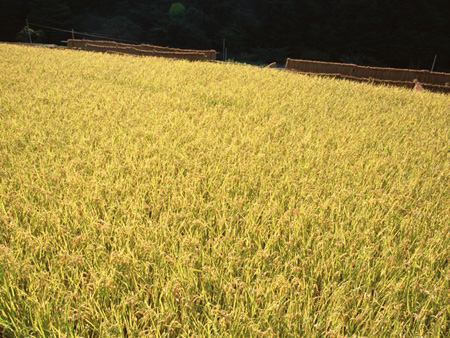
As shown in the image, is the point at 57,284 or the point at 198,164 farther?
the point at 198,164

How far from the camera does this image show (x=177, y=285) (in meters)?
1.38

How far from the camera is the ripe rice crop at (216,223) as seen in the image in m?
1.35

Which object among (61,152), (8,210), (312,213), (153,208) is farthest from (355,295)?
(61,152)

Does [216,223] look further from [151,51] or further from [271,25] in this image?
[271,25]

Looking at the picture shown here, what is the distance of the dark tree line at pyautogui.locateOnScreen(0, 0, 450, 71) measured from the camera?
33.8 metres

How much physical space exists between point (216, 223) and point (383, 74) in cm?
1113

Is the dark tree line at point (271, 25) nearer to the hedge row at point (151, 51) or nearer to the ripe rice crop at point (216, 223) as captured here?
the hedge row at point (151, 51)

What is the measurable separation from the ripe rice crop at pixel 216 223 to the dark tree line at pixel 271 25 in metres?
35.4

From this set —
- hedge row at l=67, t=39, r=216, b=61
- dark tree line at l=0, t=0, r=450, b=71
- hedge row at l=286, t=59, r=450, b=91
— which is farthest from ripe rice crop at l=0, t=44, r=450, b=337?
dark tree line at l=0, t=0, r=450, b=71

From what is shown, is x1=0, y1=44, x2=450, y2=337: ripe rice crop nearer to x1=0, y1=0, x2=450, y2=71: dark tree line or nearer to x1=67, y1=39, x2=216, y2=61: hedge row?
x1=67, y1=39, x2=216, y2=61: hedge row

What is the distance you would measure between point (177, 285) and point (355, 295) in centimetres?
83

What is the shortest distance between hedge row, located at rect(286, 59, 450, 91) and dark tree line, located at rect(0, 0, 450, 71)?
2629 cm

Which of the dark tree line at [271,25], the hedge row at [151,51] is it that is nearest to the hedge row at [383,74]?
the hedge row at [151,51]

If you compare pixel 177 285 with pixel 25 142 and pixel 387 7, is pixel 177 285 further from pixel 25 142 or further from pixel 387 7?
pixel 387 7
